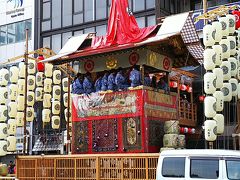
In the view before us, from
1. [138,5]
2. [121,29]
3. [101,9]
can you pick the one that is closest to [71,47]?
[121,29]

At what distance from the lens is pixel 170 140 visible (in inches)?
663

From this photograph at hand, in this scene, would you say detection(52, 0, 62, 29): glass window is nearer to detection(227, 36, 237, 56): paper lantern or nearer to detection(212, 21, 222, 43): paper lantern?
detection(227, 36, 237, 56): paper lantern

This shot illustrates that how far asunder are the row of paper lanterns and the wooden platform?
19.6 feet

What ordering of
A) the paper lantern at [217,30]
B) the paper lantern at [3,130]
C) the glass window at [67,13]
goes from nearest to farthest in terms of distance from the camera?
1. the paper lantern at [217,30]
2. the paper lantern at [3,130]
3. the glass window at [67,13]

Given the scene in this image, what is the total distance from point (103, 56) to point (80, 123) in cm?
295

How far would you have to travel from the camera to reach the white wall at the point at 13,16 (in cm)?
3969

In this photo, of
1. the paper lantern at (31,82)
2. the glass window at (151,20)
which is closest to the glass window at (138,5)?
the glass window at (151,20)

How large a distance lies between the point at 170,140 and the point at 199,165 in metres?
5.47

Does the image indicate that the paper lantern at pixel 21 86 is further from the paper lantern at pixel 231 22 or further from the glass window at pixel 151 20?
the paper lantern at pixel 231 22

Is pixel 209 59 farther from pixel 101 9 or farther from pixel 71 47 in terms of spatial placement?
pixel 101 9

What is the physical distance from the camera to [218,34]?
64.0ft

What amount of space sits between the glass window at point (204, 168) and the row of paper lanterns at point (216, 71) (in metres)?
7.53

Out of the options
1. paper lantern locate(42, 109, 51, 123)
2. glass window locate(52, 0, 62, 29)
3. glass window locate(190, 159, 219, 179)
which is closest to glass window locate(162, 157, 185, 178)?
glass window locate(190, 159, 219, 179)

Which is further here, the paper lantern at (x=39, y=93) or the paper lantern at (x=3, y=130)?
the paper lantern at (x=39, y=93)
